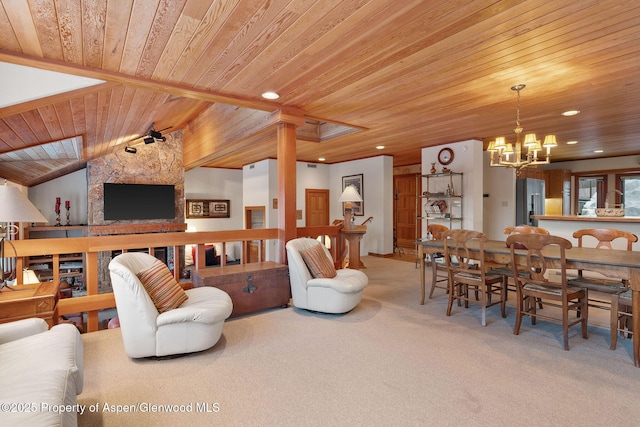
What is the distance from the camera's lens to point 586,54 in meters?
2.69

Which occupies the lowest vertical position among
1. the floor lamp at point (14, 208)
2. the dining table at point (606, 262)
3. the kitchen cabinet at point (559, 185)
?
the dining table at point (606, 262)

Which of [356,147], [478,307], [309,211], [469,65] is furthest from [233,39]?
[309,211]

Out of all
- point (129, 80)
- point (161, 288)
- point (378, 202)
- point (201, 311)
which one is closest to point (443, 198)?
point (378, 202)

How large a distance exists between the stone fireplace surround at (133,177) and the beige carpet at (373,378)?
179 inches

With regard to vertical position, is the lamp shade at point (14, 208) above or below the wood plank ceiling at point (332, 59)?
below

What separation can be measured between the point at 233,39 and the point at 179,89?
1133mm

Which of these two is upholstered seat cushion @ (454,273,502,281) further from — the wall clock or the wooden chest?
the wall clock

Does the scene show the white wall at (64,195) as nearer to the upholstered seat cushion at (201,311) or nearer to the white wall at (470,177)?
the upholstered seat cushion at (201,311)

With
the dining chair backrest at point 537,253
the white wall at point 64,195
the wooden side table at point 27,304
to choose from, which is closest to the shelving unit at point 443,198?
the dining chair backrest at point 537,253

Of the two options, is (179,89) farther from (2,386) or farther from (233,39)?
(2,386)

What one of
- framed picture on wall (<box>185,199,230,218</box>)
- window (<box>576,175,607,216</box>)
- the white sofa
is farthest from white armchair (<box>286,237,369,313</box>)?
window (<box>576,175,607,216</box>)

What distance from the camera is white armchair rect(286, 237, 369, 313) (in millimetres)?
3623

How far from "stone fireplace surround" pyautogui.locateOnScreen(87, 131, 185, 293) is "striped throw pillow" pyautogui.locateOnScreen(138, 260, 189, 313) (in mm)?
4773

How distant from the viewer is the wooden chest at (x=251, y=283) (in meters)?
3.61
